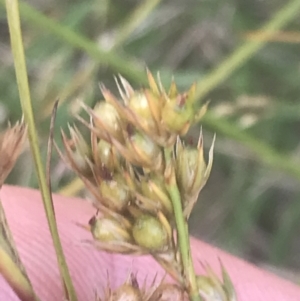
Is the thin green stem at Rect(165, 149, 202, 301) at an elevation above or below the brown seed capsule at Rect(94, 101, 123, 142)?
below

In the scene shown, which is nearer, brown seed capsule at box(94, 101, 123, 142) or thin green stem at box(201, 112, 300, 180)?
brown seed capsule at box(94, 101, 123, 142)

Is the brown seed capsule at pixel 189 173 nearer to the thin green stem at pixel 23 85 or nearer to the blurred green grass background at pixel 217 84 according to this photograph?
the thin green stem at pixel 23 85

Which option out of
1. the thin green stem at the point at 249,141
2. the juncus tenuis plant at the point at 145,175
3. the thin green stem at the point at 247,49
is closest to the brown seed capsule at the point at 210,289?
the juncus tenuis plant at the point at 145,175

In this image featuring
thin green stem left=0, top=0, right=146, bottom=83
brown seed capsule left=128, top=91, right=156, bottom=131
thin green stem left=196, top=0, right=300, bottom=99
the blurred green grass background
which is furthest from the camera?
the blurred green grass background

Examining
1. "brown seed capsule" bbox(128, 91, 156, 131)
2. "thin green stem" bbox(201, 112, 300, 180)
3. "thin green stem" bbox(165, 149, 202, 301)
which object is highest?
"thin green stem" bbox(201, 112, 300, 180)

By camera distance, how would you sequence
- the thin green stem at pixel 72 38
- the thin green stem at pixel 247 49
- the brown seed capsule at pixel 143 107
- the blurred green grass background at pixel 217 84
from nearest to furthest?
the brown seed capsule at pixel 143 107 < the thin green stem at pixel 72 38 < the thin green stem at pixel 247 49 < the blurred green grass background at pixel 217 84

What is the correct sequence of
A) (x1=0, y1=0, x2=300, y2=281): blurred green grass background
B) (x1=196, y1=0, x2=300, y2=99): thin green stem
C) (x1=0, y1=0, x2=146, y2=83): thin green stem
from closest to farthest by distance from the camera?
(x1=0, y1=0, x2=146, y2=83): thin green stem, (x1=196, y1=0, x2=300, y2=99): thin green stem, (x1=0, y1=0, x2=300, y2=281): blurred green grass background

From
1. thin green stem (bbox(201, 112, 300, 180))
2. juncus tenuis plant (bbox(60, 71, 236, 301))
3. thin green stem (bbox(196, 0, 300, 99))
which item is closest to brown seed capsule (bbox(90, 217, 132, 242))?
juncus tenuis plant (bbox(60, 71, 236, 301))

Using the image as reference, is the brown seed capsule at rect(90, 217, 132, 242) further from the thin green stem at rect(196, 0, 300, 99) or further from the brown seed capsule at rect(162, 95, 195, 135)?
the thin green stem at rect(196, 0, 300, 99)

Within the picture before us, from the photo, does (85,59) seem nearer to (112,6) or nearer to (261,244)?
(112,6)
